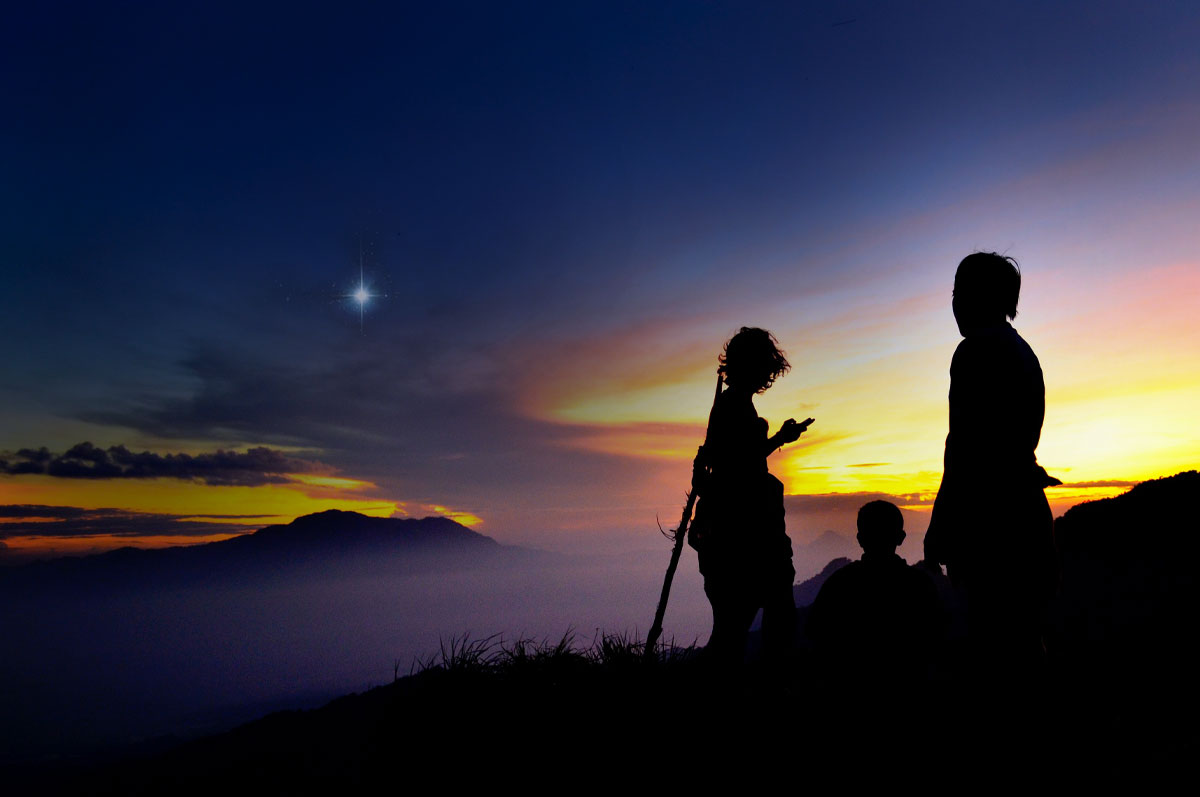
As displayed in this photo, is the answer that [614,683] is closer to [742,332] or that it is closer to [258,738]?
[742,332]

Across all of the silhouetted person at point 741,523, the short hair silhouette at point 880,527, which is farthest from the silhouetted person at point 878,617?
the silhouetted person at point 741,523

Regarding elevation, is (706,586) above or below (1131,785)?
above

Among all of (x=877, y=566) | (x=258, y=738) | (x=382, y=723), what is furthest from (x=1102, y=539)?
(x=258, y=738)

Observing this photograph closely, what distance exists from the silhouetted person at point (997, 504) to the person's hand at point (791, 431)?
973 mm

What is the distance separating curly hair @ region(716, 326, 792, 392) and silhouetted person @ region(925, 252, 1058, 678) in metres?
1.42

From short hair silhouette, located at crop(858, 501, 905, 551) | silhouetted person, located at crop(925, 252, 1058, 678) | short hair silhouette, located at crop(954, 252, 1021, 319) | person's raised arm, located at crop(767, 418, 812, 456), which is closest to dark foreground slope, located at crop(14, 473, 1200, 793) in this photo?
silhouetted person, located at crop(925, 252, 1058, 678)

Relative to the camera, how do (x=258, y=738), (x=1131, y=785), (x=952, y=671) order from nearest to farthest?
1. (x=1131, y=785)
2. (x=952, y=671)
3. (x=258, y=738)

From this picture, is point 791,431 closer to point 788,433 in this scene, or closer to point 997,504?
point 788,433

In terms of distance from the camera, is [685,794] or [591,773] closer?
[685,794]

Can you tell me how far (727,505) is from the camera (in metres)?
4.53

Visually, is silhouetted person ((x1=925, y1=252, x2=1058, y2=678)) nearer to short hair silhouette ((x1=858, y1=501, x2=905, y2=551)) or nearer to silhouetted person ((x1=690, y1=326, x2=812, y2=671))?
short hair silhouette ((x1=858, y1=501, x2=905, y2=551))

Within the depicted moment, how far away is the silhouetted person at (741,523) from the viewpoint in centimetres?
445

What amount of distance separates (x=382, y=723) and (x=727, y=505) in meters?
3.22

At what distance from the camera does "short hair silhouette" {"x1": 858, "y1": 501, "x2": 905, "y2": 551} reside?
13.1ft
